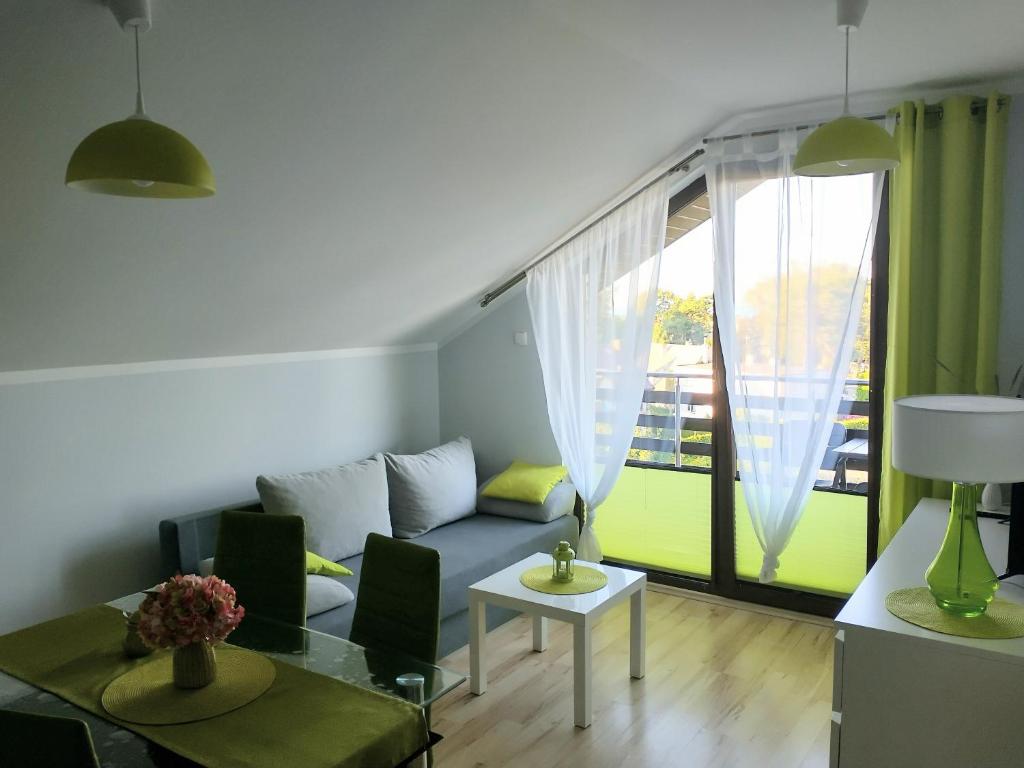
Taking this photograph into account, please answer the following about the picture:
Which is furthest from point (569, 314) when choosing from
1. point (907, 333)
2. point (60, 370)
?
point (60, 370)

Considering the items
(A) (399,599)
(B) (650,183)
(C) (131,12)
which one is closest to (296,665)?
(A) (399,599)

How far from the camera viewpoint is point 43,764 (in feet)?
5.24

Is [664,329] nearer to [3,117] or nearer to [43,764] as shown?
[3,117]

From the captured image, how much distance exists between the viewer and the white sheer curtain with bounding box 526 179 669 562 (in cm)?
463

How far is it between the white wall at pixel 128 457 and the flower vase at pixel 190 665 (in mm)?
1620

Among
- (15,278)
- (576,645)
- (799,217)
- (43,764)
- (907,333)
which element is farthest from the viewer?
(799,217)

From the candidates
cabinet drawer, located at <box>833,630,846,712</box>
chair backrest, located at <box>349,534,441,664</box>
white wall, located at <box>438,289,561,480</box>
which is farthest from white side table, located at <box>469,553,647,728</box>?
white wall, located at <box>438,289,561,480</box>

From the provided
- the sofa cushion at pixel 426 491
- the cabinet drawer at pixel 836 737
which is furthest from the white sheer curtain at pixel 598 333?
the cabinet drawer at pixel 836 737

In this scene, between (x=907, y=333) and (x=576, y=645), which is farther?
(x=907, y=333)

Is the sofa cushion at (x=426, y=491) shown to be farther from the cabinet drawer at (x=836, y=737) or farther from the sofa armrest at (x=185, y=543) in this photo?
the cabinet drawer at (x=836, y=737)

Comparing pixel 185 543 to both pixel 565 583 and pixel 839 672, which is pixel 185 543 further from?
pixel 839 672

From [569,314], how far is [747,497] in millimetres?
1406

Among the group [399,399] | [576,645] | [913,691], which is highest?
[399,399]

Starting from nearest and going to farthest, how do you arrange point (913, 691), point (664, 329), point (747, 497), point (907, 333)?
1. point (913, 691)
2. point (907, 333)
3. point (747, 497)
4. point (664, 329)
